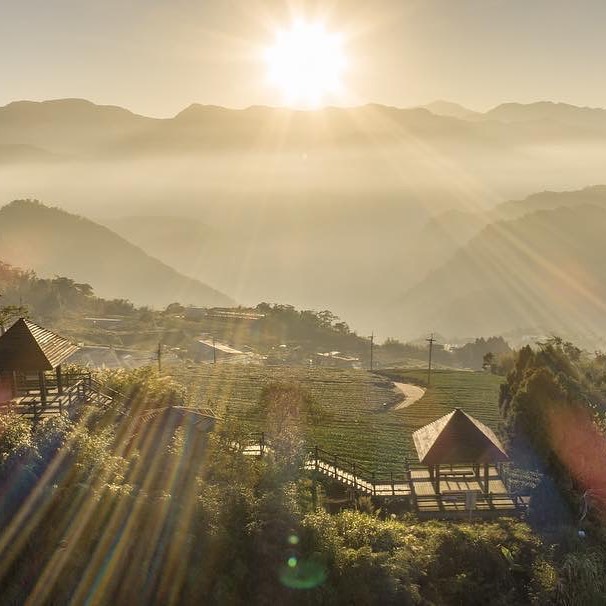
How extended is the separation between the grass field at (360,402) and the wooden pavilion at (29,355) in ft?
28.1

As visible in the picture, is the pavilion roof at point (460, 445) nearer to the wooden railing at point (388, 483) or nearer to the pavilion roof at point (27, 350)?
the wooden railing at point (388, 483)

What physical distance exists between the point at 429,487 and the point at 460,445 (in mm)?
2721

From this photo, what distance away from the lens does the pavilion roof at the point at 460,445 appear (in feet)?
81.4

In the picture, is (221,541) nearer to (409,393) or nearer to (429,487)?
(429,487)

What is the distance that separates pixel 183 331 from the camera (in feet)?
447

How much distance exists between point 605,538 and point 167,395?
2066 cm

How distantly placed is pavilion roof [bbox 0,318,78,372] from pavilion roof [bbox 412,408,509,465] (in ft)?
52.4

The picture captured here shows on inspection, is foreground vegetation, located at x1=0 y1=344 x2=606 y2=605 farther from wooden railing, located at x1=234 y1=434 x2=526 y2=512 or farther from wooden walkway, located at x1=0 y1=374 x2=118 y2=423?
wooden walkway, located at x1=0 y1=374 x2=118 y2=423

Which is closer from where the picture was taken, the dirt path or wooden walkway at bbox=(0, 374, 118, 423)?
wooden walkway at bbox=(0, 374, 118, 423)

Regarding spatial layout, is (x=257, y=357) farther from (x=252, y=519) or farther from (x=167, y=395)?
(x=252, y=519)

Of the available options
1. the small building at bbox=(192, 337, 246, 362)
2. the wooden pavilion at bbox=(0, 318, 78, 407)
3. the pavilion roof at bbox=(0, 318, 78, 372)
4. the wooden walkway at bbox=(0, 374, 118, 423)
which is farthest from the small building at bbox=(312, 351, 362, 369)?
the pavilion roof at bbox=(0, 318, 78, 372)

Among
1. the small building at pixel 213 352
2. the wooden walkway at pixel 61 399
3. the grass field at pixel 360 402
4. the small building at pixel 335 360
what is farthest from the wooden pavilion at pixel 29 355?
the small building at pixel 335 360

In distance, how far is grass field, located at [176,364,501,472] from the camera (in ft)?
117

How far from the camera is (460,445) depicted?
82.2 ft
